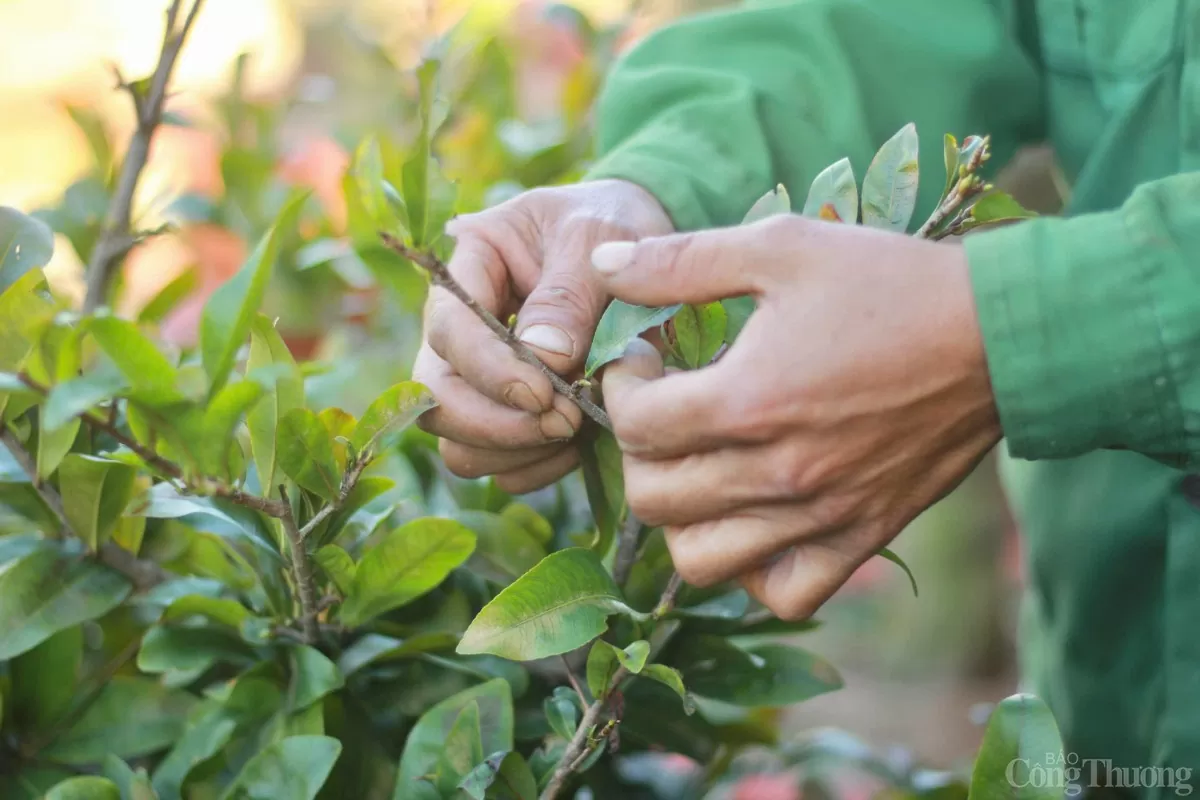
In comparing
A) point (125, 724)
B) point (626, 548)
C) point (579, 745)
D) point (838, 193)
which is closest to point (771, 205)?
point (838, 193)

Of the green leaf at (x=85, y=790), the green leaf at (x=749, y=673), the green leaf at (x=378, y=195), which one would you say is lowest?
the green leaf at (x=749, y=673)

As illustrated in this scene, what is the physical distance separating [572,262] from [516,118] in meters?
→ 0.73

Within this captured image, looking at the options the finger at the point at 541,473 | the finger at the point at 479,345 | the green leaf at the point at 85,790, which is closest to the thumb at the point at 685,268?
the finger at the point at 479,345

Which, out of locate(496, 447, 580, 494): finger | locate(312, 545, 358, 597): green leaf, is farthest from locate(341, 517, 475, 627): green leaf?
locate(496, 447, 580, 494): finger

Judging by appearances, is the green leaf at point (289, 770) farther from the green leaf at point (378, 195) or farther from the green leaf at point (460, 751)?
the green leaf at point (378, 195)

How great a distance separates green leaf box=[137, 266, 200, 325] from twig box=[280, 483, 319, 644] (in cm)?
34

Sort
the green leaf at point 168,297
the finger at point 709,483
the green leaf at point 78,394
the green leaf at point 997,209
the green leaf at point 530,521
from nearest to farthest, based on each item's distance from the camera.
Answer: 1. the green leaf at point 78,394
2. the finger at point 709,483
3. the green leaf at point 997,209
4. the green leaf at point 530,521
5. the green leaf at point 168,297

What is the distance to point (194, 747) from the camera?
693 mm

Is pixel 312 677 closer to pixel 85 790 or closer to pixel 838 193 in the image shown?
pixel 85 790

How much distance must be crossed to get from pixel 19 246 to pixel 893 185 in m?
0.55

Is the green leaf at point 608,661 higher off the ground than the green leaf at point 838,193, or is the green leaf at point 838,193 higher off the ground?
the green leaf at point 838,193

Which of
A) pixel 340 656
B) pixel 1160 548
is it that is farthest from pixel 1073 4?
pixel 340 656

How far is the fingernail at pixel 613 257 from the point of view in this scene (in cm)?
60

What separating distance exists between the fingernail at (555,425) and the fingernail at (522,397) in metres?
0.01
